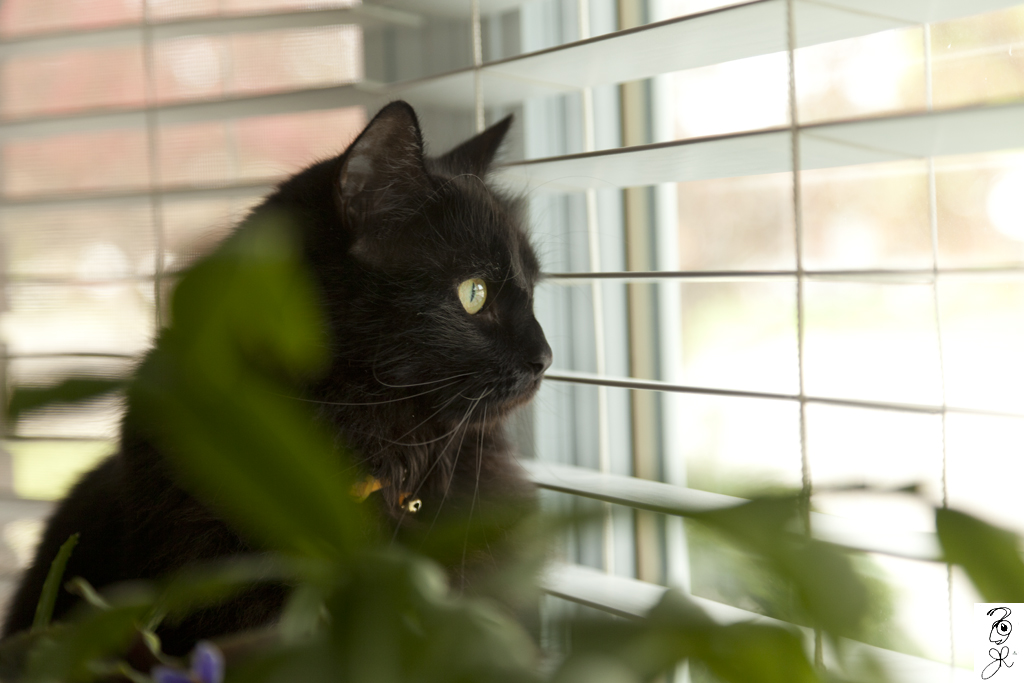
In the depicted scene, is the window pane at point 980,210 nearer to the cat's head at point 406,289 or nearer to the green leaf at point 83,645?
the cat's head at point 406,289

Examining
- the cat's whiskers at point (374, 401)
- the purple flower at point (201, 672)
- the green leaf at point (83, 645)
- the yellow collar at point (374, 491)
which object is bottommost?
the yellow collar at point (374, 491)

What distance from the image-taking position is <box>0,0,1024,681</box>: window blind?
81cm

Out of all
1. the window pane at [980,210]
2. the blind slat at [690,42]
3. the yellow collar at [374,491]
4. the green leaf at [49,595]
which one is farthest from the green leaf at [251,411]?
the window pane at [980,210]

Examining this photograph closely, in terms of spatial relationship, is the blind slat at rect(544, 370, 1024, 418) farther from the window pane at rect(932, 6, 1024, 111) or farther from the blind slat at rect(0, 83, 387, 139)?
the blind slat at rect(0, 83, 387, 139)

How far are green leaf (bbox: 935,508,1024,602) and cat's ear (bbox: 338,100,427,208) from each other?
70 cm

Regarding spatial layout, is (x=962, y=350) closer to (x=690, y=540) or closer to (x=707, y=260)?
(x=707, y=260)

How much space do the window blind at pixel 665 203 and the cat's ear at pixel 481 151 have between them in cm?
6

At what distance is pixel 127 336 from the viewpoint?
1488mm

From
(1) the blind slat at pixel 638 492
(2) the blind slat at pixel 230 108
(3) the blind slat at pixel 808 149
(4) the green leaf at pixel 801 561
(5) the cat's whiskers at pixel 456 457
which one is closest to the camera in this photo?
(4) the green leaf at pixel 801 561

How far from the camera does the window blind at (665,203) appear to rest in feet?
2.64

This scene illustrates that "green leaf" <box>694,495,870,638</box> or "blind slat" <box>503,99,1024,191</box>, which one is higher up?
"blind slat" <box>503,99,1024,191</box>

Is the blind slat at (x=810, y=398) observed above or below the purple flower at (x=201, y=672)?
above

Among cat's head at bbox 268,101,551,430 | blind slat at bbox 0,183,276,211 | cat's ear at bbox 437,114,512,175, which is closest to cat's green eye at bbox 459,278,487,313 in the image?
cat's head at bbox 268,101,551,430

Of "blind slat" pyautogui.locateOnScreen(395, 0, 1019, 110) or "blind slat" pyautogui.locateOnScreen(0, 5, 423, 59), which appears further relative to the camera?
"blind slat" pyautogui.locateOnScreen(0, 5, 423, 59)
